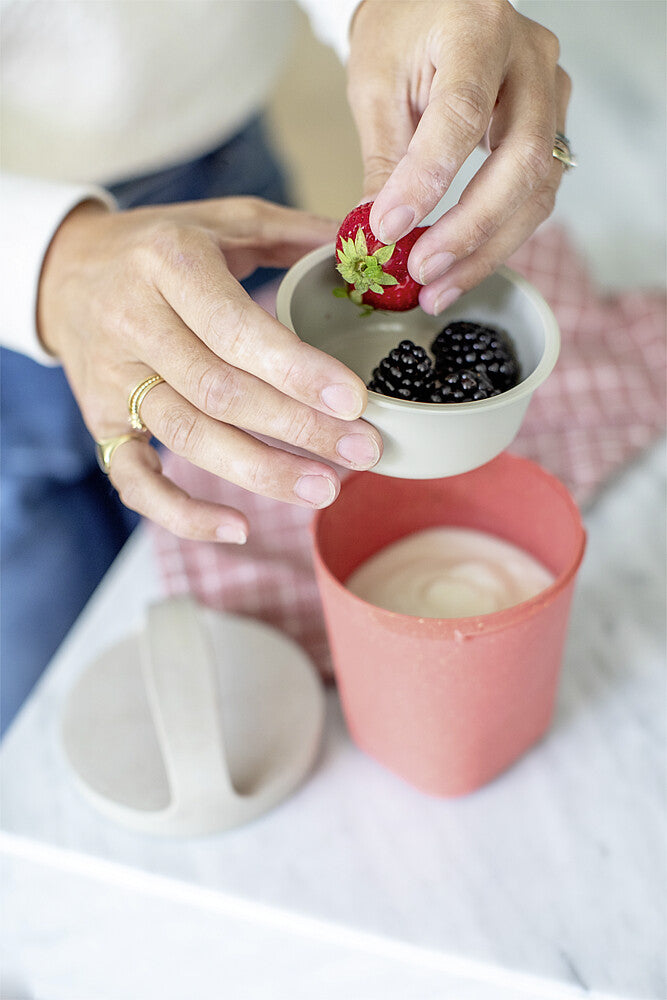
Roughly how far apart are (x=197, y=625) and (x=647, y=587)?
314 millimetres

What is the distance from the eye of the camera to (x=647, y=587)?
644 mm

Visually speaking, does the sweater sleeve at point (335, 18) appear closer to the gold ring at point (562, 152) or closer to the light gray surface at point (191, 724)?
the gold ring at point (562, 152)

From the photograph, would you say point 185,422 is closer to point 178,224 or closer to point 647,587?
point 178,224

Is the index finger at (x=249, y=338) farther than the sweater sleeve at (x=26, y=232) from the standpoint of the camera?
No

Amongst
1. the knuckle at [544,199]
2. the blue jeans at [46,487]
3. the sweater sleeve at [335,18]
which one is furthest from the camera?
the blue jeans at [46,487]

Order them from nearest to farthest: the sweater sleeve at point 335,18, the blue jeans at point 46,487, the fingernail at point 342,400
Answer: the fingernail at point 342,400, the sweater sleeve at point 335,18, the blue jeans at point 46,487

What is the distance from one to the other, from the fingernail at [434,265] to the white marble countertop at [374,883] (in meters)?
0.29

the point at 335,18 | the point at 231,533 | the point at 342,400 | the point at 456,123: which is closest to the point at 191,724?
the point at 231,533

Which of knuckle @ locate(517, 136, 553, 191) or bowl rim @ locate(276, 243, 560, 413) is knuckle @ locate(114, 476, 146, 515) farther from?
knuckle @ locate(517, 136, 553, 191)

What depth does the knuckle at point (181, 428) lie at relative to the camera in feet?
1.48

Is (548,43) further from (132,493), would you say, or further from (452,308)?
(132,493)

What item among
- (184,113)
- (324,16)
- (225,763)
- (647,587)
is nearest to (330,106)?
(184,113)

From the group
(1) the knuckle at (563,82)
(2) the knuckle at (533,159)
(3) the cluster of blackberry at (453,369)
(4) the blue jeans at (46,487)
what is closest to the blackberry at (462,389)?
(3) the cluster of blackberry at (453,369)

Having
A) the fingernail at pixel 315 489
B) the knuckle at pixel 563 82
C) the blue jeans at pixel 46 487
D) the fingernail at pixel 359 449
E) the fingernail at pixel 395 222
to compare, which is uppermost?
the knuckle at pixel 563 82
